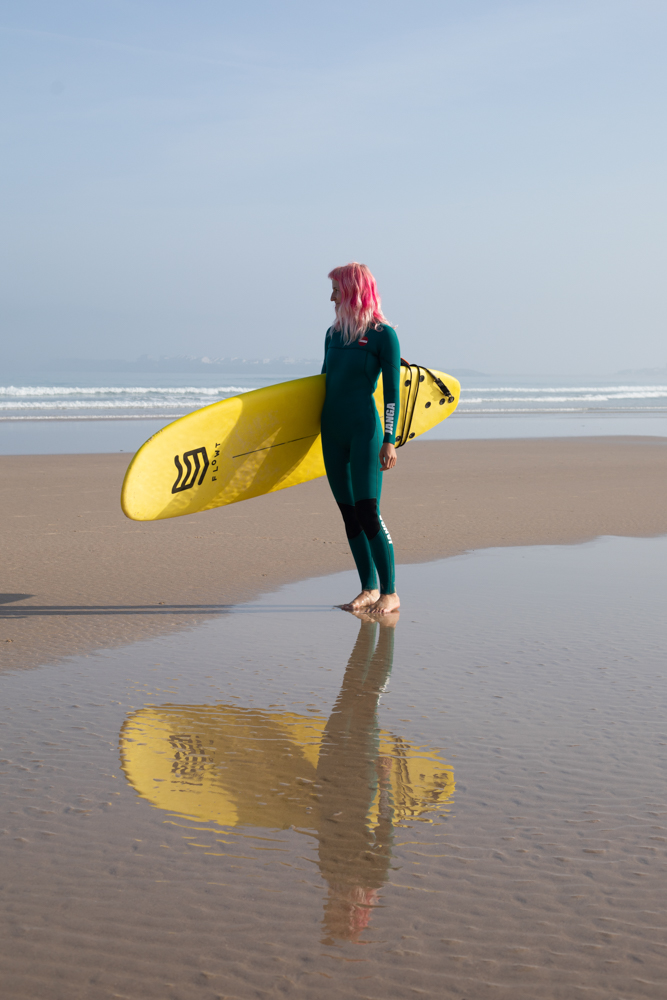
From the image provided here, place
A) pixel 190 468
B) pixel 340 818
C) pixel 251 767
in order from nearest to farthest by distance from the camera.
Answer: pixel 340 818 → pixel 251 767 → pixel 190 468

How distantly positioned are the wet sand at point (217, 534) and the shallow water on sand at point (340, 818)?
63cm

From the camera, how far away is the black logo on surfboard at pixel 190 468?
4.93 metres

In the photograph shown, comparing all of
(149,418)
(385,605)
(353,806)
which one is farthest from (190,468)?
(149,418)

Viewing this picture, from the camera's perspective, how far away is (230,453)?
5.14 m

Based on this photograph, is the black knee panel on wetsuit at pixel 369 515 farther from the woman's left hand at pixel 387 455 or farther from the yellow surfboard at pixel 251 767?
the yellow surfboard at pixel 251 767

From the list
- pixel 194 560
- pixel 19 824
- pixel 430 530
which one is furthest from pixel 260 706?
pixel 430 530

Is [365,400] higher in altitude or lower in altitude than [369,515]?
higher

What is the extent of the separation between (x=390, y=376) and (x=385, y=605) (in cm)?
117

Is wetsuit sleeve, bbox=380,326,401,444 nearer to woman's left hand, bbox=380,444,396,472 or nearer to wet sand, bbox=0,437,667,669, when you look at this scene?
woman's left hand, bbox=380,444,396,472

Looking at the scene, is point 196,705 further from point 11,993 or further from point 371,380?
point 371,380

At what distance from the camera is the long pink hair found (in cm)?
446

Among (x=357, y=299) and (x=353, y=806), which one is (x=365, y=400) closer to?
(x=357, y=299)

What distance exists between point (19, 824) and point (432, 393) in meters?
4.53

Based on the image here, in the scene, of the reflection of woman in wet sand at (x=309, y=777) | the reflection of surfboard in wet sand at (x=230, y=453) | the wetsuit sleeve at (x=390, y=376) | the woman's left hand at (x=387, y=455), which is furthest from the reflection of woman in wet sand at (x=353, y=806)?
the reflection of surfboard in wet sand at (x=230, y=453)
